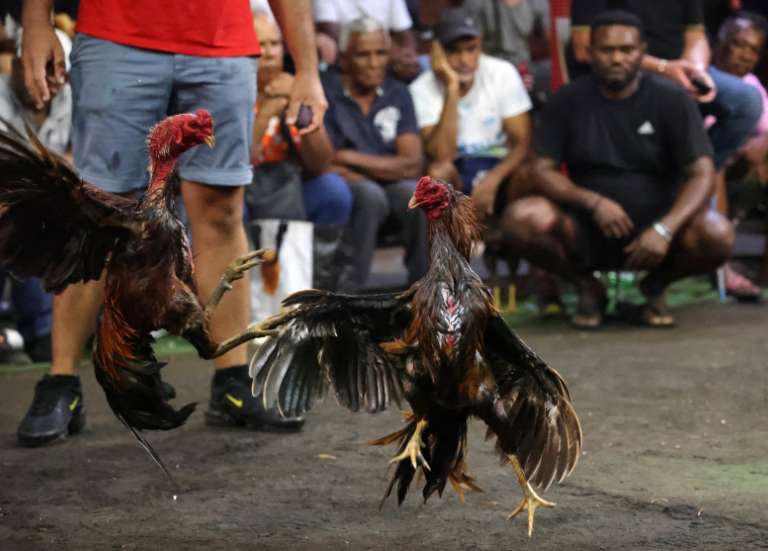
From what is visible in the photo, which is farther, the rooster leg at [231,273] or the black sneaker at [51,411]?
the black sneaker at [51,411]

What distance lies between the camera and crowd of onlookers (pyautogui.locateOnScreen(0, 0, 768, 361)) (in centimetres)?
670

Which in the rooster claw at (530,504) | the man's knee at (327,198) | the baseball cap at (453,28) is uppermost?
the baseball cap at (453,28)

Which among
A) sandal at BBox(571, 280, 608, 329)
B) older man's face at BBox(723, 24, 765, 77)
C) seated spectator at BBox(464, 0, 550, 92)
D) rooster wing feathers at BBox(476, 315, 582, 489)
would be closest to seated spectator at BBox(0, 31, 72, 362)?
sandal at BBox(571, 280, 608, 329)

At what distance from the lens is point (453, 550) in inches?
131

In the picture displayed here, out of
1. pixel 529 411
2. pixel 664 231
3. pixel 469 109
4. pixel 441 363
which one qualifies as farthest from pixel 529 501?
pixel 469 109

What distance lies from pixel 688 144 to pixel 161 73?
339 centimetres

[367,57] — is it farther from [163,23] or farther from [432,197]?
[432,197]

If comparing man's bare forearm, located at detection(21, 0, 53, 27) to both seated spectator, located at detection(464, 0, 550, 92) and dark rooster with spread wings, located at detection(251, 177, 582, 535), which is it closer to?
dark rooster with spread wings, located at detection(251, 177, 582, 535)

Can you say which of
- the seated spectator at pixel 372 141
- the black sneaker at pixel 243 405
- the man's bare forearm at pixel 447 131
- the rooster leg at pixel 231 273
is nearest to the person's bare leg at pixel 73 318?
the black sneaker at pixel 243 405

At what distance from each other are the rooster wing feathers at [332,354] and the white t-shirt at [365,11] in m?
4.43

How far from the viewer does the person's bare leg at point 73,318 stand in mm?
4453

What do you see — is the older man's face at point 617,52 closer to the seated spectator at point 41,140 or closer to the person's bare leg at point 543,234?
the person's bare leg at point 543,234

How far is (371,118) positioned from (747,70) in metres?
2.55

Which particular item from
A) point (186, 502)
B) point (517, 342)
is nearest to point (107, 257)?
point (186, 502)
